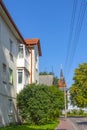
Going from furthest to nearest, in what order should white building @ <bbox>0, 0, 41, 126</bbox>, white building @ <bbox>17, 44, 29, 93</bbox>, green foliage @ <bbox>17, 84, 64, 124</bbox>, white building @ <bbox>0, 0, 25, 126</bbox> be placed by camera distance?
white building @ <bbox>17, 44, 29, 93</bbox> → green foliage @ <bbox>17, 84, 64, 124</bbox> → white building @ <bbox>0, 0, 41, 126</bbox> → white building @ <bbox>0, 0, 25, 126</bbox>

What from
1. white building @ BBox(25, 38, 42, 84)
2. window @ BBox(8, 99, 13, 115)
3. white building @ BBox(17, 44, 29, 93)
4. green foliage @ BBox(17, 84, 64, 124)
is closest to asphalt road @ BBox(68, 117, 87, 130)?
green foliage @ BBox(17, 84, 64, 124)

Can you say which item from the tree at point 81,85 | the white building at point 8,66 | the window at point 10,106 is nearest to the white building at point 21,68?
the white building at point 8,66

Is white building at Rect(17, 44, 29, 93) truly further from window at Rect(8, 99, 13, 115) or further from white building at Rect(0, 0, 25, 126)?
window at Rect(8, 99, 13, 115)

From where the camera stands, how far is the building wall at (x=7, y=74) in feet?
91.4

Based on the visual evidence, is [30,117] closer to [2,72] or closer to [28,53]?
[2,72]

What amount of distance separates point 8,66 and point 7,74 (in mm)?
798

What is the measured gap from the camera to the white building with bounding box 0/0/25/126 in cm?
2781

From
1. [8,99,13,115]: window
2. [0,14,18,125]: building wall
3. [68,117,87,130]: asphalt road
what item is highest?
[0,14,18,125]: building wall

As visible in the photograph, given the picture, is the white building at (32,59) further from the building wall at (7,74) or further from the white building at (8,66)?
the building wall at (7,74)

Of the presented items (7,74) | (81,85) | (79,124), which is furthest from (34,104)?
(81,85)

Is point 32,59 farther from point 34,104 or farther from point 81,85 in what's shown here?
point 34,104

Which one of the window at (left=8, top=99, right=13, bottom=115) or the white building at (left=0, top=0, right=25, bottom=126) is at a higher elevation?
the white building at (left=0, top=0, right=25, bottom=126)

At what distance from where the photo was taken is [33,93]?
32156 millimetres

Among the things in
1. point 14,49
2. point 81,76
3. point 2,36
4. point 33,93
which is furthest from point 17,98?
point 81,76
